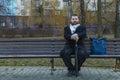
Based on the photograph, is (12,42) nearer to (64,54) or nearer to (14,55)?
(14,55)

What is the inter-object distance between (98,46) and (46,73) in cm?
167

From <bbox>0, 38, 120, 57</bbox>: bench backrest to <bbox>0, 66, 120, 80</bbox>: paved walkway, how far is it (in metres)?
0.56

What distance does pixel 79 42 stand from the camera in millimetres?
9672

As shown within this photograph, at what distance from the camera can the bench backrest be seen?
1020cm

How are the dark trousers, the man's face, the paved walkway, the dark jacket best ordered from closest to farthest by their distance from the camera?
the paved walkway → the dark trousers → the dark jacket → the man's face

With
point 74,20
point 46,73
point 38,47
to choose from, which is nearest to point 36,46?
point 38,47

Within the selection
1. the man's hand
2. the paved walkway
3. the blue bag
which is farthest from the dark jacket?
the paved walkway

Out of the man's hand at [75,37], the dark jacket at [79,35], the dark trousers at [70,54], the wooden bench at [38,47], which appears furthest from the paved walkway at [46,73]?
the man's hand at [75,37]

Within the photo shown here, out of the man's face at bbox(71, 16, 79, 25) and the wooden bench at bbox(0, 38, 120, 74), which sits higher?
the man's face at bbox(71, 16, 79, 25)

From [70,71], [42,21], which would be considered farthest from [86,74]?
[42,21]

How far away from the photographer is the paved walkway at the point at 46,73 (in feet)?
30.4

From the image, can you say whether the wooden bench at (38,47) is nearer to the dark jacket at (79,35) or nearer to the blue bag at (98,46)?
the blue bag at (98,46)

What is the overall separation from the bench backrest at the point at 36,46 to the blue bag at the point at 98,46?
0.24 m

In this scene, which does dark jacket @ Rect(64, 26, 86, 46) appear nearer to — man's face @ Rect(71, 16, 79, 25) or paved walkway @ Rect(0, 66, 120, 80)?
man's face @ Rect(71, 16, 79, 25)
